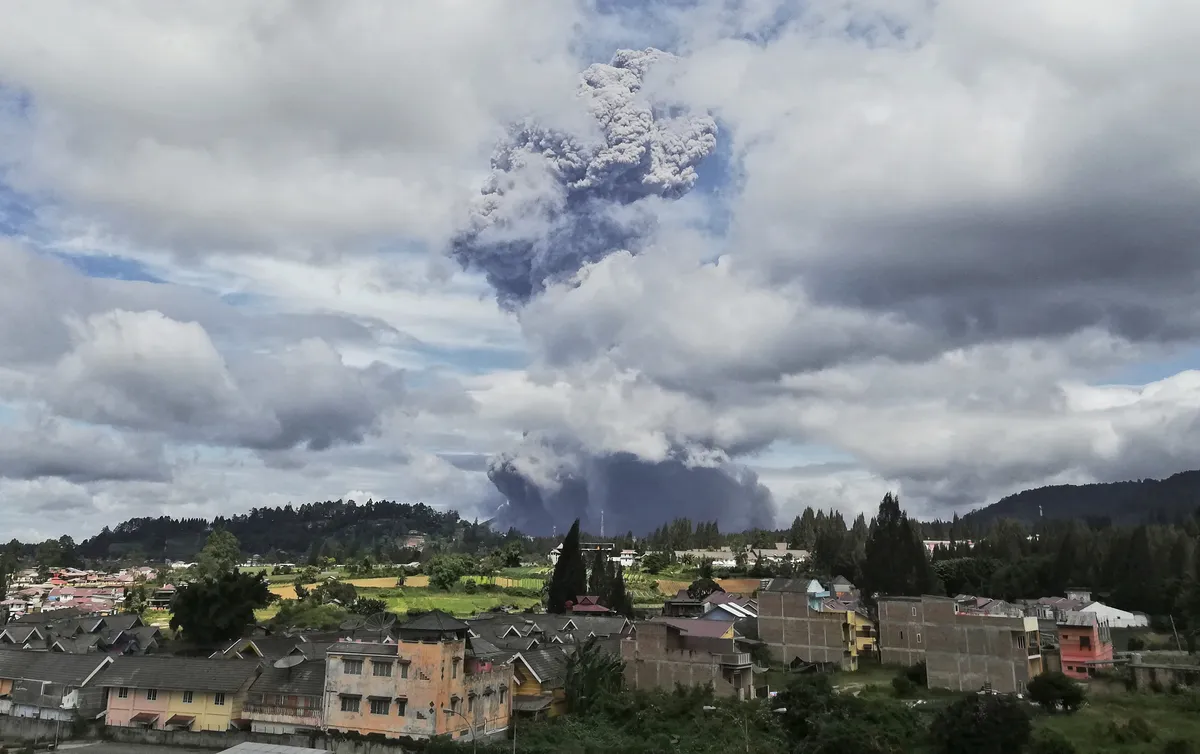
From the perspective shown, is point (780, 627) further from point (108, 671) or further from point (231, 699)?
point (108, 671)

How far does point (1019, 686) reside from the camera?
5794 centimetres

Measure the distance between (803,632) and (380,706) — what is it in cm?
3738

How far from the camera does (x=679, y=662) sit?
189 feet

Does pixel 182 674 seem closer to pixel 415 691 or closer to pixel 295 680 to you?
pixel 295 680

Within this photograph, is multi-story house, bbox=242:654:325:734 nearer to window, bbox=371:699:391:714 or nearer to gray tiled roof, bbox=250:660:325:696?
gray tiled roof, bbox=250:660:325:696

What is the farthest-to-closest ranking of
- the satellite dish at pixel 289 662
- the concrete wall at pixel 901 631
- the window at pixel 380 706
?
the concrete wall at pixel 901 631
the satellite dish at pixel 289 662
the window at pixel 380 706

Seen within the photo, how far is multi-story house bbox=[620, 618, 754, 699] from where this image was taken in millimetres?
56219

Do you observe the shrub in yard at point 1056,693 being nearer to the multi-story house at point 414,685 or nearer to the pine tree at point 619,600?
the multi-story house at point 414,685

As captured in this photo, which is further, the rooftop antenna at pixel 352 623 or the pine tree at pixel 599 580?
the pine tree at pixel 599 580

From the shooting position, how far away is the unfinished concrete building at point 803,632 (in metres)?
69.8

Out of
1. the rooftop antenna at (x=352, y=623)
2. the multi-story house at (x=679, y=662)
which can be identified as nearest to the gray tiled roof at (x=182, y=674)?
the rooftop antenna at (x=352, y=623)

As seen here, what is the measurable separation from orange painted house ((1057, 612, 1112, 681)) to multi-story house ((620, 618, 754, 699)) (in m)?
24.5

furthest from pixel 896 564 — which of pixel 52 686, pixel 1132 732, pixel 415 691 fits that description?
pixel 52 686

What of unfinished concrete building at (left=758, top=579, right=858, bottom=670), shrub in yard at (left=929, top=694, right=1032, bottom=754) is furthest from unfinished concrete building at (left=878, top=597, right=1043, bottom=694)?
shrub in yard at (left=929, top=694, right=1032, bottom=754)
